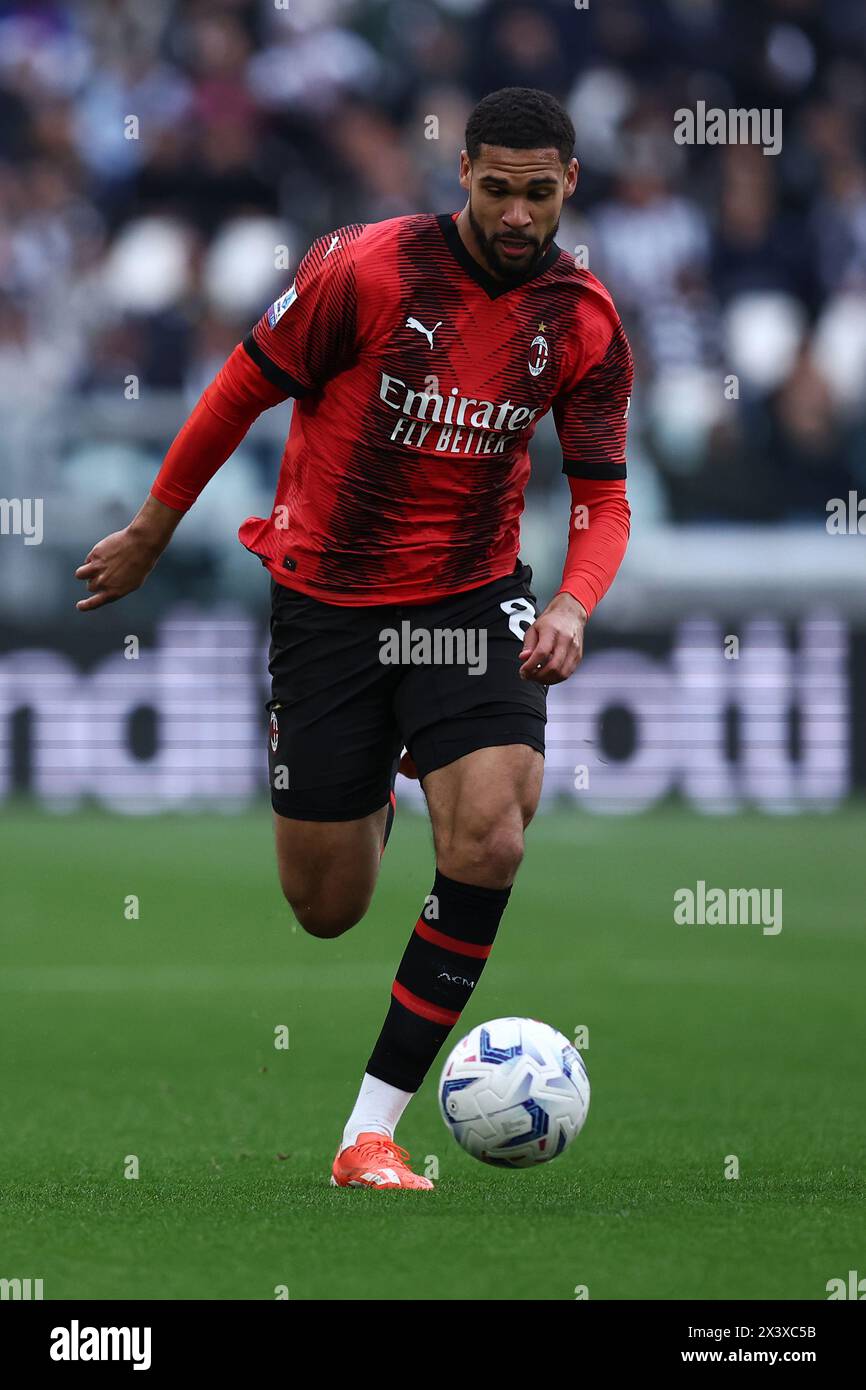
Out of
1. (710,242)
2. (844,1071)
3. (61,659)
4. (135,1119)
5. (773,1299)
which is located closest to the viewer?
(773,1299)

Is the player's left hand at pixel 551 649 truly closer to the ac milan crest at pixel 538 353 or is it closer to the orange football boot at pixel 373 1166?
the ac milan crest at pixel 538 353

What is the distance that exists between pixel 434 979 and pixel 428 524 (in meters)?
0.97

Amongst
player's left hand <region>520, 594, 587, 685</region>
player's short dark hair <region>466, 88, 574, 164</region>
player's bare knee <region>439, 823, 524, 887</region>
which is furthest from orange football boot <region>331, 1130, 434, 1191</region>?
player's short dark hair <region>466, 88, 574, 164</region>

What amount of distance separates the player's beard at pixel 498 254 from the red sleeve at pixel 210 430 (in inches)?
20.5

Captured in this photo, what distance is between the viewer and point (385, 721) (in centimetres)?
485

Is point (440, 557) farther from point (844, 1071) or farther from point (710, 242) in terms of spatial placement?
point (710, 242)

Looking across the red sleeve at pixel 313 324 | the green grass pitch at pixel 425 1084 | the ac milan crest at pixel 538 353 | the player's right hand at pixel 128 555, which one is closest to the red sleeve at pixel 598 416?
the ac milan crest at pixel 538 353

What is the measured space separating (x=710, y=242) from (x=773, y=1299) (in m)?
12.5

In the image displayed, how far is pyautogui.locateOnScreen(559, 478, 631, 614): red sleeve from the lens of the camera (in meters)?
4.67

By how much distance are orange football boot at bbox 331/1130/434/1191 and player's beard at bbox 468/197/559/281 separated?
5.80 ft

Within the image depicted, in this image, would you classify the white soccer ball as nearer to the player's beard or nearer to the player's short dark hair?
the player's beard

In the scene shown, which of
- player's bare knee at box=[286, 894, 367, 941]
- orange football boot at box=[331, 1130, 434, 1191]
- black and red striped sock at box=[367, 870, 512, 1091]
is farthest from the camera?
player's bare knee at box=[286, 894, 367, 941]

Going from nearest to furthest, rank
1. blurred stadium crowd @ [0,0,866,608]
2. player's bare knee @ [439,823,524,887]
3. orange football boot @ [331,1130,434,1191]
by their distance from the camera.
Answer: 1. orange football boot @ [331,1130,434,1191]
2. player's bare knee @ [439,823,524,887]
3. blurred stadium crowd @ [0,0,866,608]

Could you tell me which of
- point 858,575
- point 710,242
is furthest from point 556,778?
point 710,242
